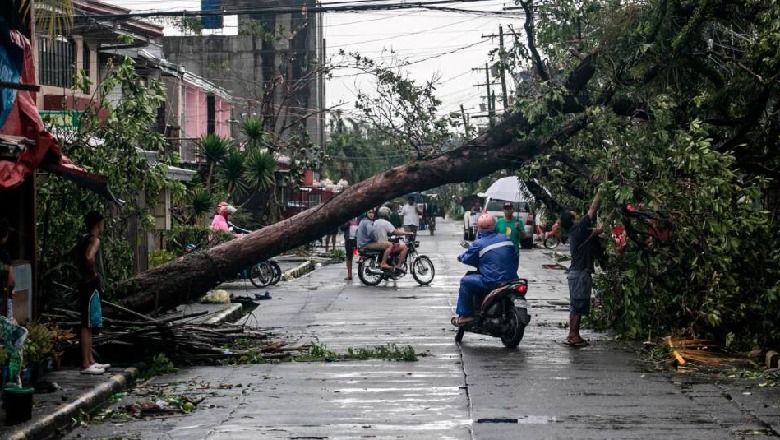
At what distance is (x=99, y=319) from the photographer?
12.5 m

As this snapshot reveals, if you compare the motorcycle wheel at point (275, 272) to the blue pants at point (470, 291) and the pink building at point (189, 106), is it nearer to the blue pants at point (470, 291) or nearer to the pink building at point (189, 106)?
the pink building at point (189, 106)

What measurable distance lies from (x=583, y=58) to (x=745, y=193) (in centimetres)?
350

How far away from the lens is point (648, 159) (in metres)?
14.3

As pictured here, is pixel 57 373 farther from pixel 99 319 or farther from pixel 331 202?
→ pixel 331 202

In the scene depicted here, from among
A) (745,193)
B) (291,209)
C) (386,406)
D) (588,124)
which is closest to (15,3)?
(386,406)

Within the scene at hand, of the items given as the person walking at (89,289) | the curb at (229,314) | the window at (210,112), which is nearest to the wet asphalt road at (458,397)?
the person walking at (89,289)

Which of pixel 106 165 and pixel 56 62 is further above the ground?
pixel 56 62

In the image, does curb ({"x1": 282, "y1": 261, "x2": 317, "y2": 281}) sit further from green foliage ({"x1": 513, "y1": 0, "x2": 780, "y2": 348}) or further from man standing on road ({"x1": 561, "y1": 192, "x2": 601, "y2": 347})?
man standing on road ({"x1": 561, "y1": 192, "x2": 601, "y2": 347})

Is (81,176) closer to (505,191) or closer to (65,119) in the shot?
(65,119)

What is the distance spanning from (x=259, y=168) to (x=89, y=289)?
2415 cm

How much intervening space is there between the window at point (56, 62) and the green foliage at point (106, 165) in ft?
40.6

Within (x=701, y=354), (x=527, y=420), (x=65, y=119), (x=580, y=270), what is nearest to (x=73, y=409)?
(x=527, y=420)

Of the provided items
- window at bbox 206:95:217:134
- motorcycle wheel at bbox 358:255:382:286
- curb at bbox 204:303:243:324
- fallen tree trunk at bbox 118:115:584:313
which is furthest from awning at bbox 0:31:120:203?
window at bbox 206:95:217:134

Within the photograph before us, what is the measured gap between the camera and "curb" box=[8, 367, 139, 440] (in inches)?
361
